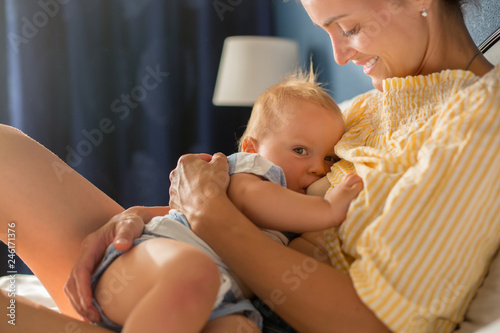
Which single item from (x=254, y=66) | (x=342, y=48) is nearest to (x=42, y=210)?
(x=342, y=48)

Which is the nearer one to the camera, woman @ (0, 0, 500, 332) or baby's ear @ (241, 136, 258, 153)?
woman @ (0, 0, 500, 332)

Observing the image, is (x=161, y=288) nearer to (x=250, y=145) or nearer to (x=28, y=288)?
(x=250, y=145)

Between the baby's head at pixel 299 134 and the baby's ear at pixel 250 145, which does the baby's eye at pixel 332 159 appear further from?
the baby's ear at pixel 250 145

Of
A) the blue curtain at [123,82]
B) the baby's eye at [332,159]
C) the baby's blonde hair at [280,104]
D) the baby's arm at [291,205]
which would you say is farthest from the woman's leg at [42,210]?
the blue curtain at [123,82]

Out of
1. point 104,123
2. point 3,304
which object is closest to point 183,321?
point 3,304

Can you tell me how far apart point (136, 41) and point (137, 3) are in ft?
0.87

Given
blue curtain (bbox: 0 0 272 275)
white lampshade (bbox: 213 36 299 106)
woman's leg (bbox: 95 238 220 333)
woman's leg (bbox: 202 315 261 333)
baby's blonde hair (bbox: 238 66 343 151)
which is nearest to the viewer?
woman's leg (bbox: 95 238 220 333)

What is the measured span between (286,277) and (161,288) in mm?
238

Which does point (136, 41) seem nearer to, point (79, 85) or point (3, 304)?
point (79, 85)

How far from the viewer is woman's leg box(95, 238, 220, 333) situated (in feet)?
2.36

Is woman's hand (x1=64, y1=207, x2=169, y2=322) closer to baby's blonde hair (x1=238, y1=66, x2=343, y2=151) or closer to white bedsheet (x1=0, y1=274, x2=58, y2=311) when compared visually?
baby's blonde hair (x1=238, y1=66, x2=343, y2=151)

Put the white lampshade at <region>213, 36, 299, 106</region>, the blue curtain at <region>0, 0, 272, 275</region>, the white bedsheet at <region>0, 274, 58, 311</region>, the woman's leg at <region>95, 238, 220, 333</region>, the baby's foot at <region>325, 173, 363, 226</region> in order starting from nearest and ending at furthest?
1. the woman's leg at <region>95, 238, 220, 333</region>
2. the baby's foot at <region>325, 173, 363, 226</region>
3. the white bedsheet at <region>0, 274, 58, 311</region>
4. the white lampshade at <region>213, 36, 299, 106</region>
5. the blue curtain at <region>0, 0, 272, 275</region>

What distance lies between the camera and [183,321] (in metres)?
0.72

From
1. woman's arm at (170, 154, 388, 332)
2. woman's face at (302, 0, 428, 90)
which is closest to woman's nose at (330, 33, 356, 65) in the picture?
woman's face at (302, 0, 428, 90)
